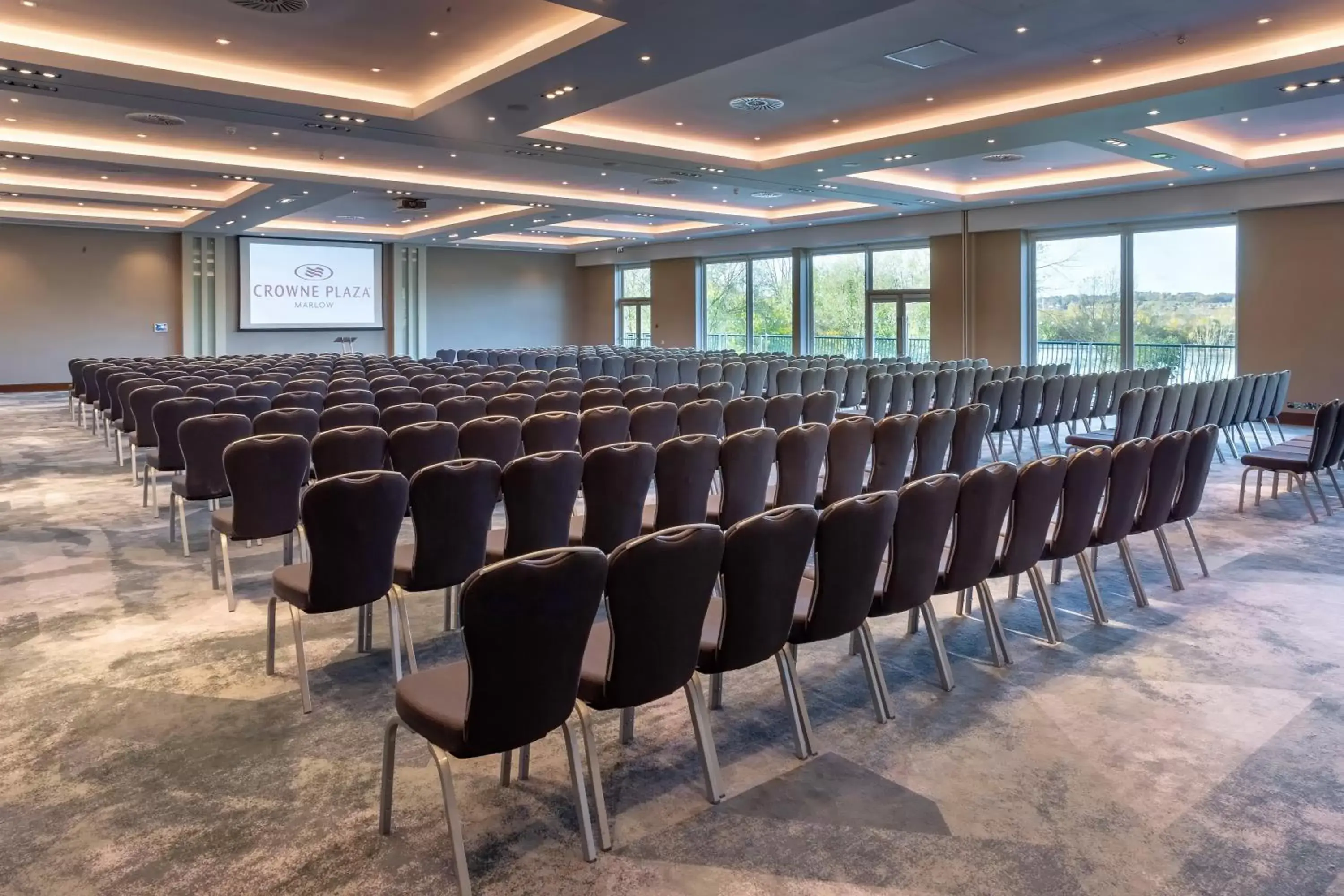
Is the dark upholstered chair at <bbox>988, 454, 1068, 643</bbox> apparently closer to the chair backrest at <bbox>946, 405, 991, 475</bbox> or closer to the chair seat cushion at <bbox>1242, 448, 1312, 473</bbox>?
the chair backrest at <bbox>946, 405, 991, 475</bbox>

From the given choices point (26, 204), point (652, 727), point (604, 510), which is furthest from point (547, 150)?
point (26, 204)

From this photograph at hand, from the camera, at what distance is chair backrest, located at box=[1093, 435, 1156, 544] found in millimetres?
4871

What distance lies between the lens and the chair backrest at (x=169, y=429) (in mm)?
6984

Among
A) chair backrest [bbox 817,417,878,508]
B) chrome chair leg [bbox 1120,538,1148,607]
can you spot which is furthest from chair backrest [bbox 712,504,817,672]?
chrome chair leg [bbox 1120,538,1148,607]

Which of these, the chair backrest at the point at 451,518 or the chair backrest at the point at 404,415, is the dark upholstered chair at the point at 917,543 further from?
the chair backrest at the point at 404,415

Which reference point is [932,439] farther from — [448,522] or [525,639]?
[525,639]

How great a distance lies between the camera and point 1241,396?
10.2 m

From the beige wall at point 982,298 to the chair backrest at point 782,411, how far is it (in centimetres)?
1146

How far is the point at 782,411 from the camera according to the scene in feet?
25.9

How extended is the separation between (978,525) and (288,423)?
15.6 ft

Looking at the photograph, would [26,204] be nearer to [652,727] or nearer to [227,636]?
[227,636]

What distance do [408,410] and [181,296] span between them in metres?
18.1

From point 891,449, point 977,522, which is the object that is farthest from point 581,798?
point 891,449

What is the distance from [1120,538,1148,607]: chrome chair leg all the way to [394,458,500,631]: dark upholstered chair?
348 centimetres
